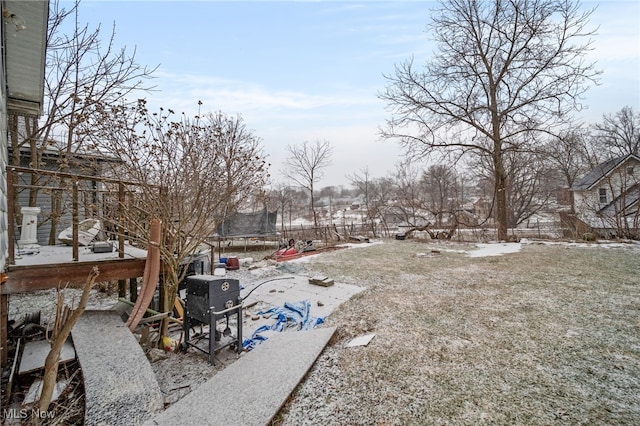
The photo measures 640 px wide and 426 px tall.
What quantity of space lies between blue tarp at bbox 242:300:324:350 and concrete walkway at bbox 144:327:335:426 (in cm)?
49

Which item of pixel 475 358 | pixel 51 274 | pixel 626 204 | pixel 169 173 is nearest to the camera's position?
pixel 475 358

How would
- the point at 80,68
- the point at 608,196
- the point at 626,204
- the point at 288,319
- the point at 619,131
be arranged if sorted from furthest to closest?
the point at 619,131 < the point at 608,196 < the point at 626,204 < the point at 80,68 < the point at 288,319

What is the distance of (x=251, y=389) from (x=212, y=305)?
3.17 feet

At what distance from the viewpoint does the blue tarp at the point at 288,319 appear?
332 centimetres

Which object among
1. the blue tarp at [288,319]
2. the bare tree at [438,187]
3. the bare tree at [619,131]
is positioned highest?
the bare tree at [619,131]

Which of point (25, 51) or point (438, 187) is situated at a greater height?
point (438, 187)

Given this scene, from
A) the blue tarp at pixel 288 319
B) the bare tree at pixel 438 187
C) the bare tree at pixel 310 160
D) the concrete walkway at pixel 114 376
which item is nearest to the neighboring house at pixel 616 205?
the bare tree at pixel 438 187

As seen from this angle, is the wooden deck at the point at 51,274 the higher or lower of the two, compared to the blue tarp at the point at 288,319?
higher

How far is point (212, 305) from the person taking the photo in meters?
2.75

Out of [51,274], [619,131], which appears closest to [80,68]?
[51,274]

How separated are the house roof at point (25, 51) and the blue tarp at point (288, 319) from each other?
11.6 ft

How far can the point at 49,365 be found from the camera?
1.67m

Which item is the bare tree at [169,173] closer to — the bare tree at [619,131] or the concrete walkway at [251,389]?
the concrete walkway at [251,389]

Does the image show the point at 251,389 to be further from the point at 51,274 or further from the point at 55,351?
the point at 51,274
